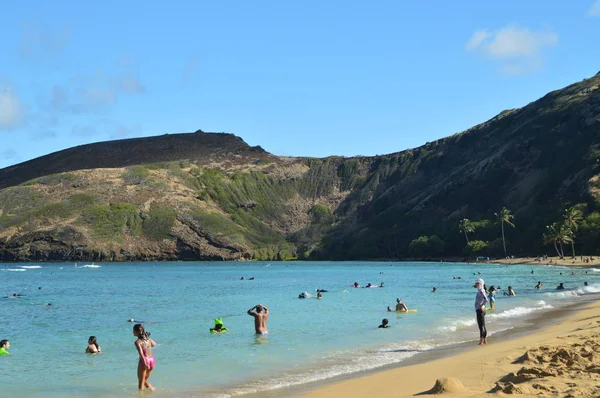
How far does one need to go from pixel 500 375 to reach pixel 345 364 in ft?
21.4

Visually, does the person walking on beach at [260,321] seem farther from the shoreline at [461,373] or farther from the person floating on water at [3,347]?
the person floating on water at [3,347]

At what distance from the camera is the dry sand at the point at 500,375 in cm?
1302

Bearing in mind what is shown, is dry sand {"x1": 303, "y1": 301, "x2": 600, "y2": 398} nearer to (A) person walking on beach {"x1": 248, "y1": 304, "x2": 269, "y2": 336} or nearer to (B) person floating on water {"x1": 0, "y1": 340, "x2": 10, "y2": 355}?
(A) person walking on beach {"x1": 248, "y1": 304, "x2": 269, "y2": 336}

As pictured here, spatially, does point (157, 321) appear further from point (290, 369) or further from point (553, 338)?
point (553, 338)

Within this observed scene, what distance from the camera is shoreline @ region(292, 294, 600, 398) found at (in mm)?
14008

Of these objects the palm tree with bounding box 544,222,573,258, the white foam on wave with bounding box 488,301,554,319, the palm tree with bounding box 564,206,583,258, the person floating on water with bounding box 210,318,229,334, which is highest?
the palm tree with bounding box 564,206,583,258

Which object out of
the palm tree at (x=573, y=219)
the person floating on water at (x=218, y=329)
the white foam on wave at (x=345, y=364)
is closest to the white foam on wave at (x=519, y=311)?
the white foam on wave at (x=345, y=364)

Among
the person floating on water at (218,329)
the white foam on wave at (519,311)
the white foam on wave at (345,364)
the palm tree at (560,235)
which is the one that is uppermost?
the palm tree at (560,235)

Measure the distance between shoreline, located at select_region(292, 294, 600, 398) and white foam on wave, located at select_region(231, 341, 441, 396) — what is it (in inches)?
23.4

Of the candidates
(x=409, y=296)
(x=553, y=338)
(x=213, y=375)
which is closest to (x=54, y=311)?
(x=409, y=296)

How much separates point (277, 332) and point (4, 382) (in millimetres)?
13533

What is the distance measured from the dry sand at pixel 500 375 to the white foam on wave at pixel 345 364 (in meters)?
1.60

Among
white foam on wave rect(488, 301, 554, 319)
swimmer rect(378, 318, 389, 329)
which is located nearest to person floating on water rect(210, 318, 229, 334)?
swimmer rect(378, 318, 389, 329)

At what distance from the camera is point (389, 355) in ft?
76.7
